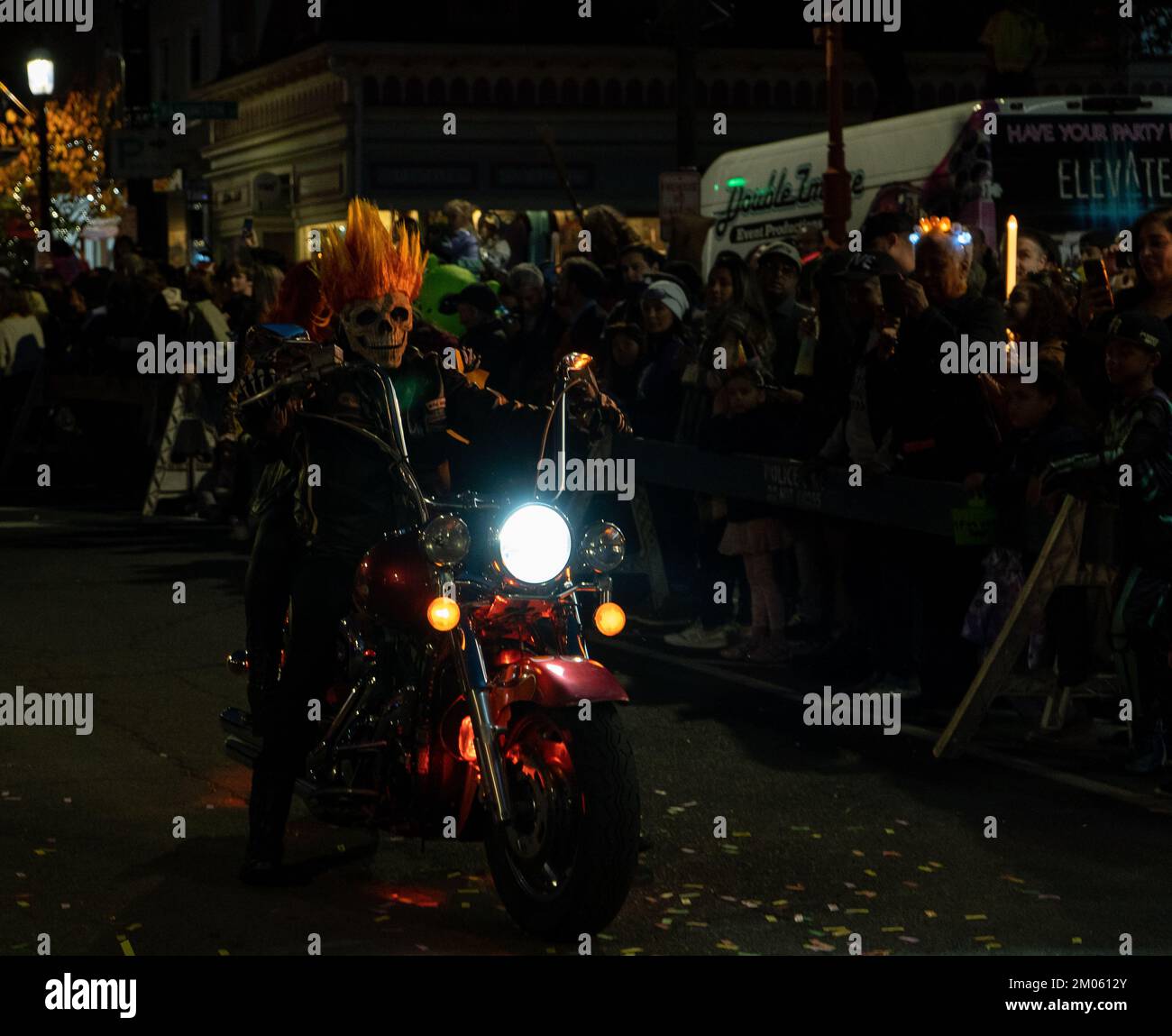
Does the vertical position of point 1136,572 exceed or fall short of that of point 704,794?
it exceeds it

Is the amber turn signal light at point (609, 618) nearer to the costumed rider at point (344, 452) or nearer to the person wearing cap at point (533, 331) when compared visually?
the costumed rider at point (344, 452)

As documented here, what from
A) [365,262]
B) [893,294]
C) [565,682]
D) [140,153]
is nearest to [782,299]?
[893,294]

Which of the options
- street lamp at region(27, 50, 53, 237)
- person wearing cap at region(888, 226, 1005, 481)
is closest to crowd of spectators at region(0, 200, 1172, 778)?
person wearing cap at region(888, 226, 1005, 481)

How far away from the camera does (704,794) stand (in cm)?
863

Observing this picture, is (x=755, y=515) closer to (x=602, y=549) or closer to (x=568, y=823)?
(x=602, y=549)

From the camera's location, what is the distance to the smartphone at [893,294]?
10.6 meters

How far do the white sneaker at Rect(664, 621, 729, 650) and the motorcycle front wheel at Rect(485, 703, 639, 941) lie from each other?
5536 mm

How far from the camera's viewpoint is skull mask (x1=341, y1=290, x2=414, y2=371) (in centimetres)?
729

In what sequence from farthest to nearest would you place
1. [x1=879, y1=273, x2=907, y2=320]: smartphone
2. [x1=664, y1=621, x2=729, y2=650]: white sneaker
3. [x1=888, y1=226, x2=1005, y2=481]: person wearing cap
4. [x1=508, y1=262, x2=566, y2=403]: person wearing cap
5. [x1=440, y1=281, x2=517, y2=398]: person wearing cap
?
[x1=440, y1=281, x2=517, y2=398]: person wearing cap < [x1=508, y1=262, x2=566, y2=403]: person wearing cap < [x1=664, y1=621, x2=729, y2=650]: white sneaker < [x1=879, y1=273, x2=907, y2=320]: smartphone < [x1=888, y1=226, x2=1005, y2=481]: person wearing cap

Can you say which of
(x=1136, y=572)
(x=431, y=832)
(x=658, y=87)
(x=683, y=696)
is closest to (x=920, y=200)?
(x=683, y=696)

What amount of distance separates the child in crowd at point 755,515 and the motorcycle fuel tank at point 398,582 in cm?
489

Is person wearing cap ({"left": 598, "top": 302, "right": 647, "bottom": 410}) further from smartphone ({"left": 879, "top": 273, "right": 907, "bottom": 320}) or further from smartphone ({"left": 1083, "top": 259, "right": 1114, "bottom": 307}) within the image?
smartphone ({"left": 1083, "top": 259, "right": 1114, "bottom": 307})
